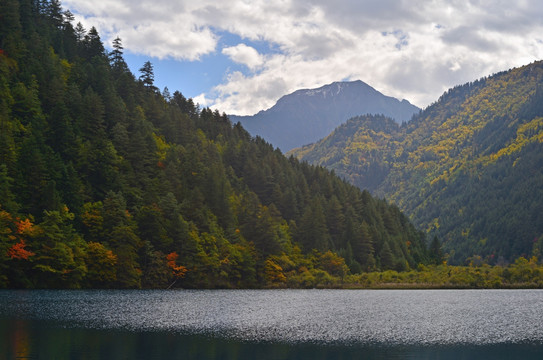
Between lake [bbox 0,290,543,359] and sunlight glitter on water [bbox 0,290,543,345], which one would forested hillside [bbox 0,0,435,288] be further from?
lake [bbox 0,290,543,359]

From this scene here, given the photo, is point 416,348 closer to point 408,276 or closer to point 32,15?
point 408,276

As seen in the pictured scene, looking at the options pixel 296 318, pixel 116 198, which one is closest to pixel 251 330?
pixel 296 318

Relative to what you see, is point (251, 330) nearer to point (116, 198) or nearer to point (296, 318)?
point (296, 318)

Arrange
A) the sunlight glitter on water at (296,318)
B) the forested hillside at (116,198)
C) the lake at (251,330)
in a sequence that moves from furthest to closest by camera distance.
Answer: the forested hillside at (116,198)
the sunlight glitter on water at (296,318)
the lake at (251,330)

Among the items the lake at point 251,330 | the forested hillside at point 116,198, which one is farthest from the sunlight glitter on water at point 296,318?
the forested hillside at point 116,198

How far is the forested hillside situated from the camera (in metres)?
106

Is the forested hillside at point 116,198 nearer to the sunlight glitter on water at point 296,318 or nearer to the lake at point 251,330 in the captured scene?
the sunlight glitter on water at point 296,318

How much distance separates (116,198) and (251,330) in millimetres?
75230

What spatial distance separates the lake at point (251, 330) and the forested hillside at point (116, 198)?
22034 mm

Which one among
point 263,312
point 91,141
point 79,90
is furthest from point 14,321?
point 79,90

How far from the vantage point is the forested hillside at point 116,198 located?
106500 mm

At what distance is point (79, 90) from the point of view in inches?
5871

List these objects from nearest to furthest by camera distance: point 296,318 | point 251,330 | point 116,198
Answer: point 251,330
point 296,318
point 116,198

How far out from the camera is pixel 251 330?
57.7 m
